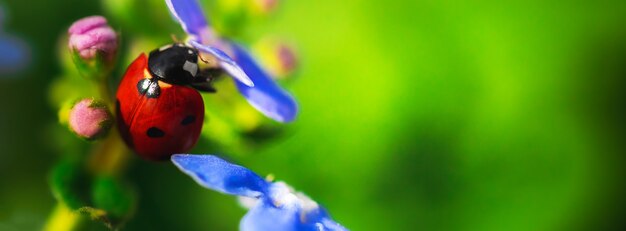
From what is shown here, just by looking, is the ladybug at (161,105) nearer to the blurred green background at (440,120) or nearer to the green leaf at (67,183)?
the green leaf at (67,183)

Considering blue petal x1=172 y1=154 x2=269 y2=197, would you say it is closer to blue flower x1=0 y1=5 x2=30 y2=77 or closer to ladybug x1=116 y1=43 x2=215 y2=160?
ladybug x1=116 y1=43 x2=215 y2=160

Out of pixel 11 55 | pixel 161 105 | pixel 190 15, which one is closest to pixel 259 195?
pixel 161 105

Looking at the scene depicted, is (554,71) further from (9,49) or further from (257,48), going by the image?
(9,49)

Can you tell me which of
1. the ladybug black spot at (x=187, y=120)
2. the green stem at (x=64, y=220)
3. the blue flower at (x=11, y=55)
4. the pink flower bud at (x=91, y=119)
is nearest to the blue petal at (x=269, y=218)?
the ladybug black spot at (x=187, y=120)

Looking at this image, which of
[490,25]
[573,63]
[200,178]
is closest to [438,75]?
[490,25]

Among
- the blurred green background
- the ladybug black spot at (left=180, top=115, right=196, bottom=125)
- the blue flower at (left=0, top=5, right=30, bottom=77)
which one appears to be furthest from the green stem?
the blurred green background
